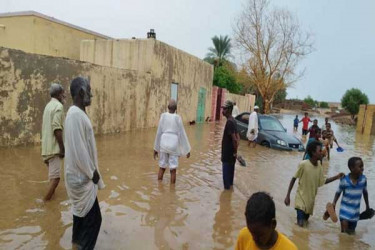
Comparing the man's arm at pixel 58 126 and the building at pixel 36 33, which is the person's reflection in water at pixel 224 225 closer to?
the man's arm at pixel 58 126

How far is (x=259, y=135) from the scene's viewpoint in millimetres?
13633

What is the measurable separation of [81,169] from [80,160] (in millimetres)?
99

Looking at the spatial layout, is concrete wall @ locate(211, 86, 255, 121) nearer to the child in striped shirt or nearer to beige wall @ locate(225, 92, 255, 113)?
beige wall @ locate(225, 92, 255, 113)

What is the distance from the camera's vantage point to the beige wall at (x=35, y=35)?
16.3 meters

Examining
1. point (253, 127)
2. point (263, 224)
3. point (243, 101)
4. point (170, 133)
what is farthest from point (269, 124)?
point (243, 101)

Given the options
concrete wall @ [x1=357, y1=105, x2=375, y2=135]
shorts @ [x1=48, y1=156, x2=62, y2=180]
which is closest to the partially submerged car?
shorts @ [x1=48, y1=156, x2=62, y2=180]

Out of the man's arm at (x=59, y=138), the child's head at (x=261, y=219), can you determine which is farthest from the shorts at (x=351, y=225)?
the man's arm at (x=59, y=138)

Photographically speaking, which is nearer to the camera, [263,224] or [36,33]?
[263,224]

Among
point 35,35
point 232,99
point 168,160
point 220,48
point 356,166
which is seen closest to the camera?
point 356,166

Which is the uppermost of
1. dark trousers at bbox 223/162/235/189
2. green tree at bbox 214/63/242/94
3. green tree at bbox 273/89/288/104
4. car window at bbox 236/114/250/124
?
green tree at bbox 214/63/242/94

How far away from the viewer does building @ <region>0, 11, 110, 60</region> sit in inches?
641

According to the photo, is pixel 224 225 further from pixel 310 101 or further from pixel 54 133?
pixel 310 101

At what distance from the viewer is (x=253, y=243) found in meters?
2.17

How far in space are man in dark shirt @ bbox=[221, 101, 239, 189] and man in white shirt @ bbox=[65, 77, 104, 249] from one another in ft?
11.0
